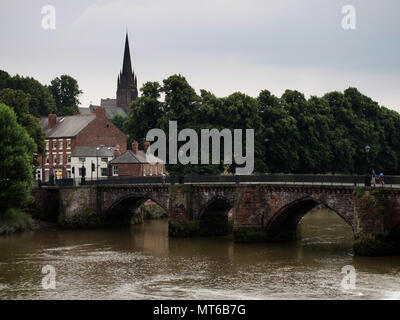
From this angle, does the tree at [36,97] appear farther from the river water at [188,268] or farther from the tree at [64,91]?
the river water at [188,268]

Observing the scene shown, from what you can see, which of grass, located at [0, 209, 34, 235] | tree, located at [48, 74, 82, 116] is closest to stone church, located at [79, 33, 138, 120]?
tree, located at [48, 74, 82, 116]

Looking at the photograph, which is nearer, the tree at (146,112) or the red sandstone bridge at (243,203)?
the red sandstone bridge at (243,203)

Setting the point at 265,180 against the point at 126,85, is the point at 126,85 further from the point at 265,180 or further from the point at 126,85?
the point at 265,180

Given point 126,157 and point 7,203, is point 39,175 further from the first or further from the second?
point 7,203

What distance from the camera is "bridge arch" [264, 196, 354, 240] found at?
1972 inches

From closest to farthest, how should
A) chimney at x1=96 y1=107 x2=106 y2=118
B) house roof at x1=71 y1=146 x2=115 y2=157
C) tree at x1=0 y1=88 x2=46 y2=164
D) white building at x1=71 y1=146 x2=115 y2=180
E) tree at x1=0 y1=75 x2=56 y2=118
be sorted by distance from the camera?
tree at x1=0 y1=88 x2=46 y2=164 → white building at x1=71 y1=146 x2=115 y2=180 → house roof at x1=71 y1=146 x2=115 y2=157 → chimney at x1=96 y1=107 x2=106 y2=118 → tree at x1=0 y1=75 x2=56 y2=118

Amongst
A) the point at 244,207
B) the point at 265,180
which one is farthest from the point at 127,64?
the point at 244,207

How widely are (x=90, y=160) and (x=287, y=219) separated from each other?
137 feet

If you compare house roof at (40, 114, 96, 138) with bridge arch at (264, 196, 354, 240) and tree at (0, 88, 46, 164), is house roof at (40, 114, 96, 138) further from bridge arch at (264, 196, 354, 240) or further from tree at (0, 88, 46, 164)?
bridge arch at (264, 196, 354, 240)

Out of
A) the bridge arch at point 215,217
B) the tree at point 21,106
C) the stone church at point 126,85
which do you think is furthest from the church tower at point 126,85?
the bridge arch at point 215,217

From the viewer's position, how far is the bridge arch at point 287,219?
50094 mm

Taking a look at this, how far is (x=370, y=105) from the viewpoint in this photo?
101 meters

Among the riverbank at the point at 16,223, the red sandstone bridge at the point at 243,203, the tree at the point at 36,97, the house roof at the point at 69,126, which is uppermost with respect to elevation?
the tree at the point at 36,97
